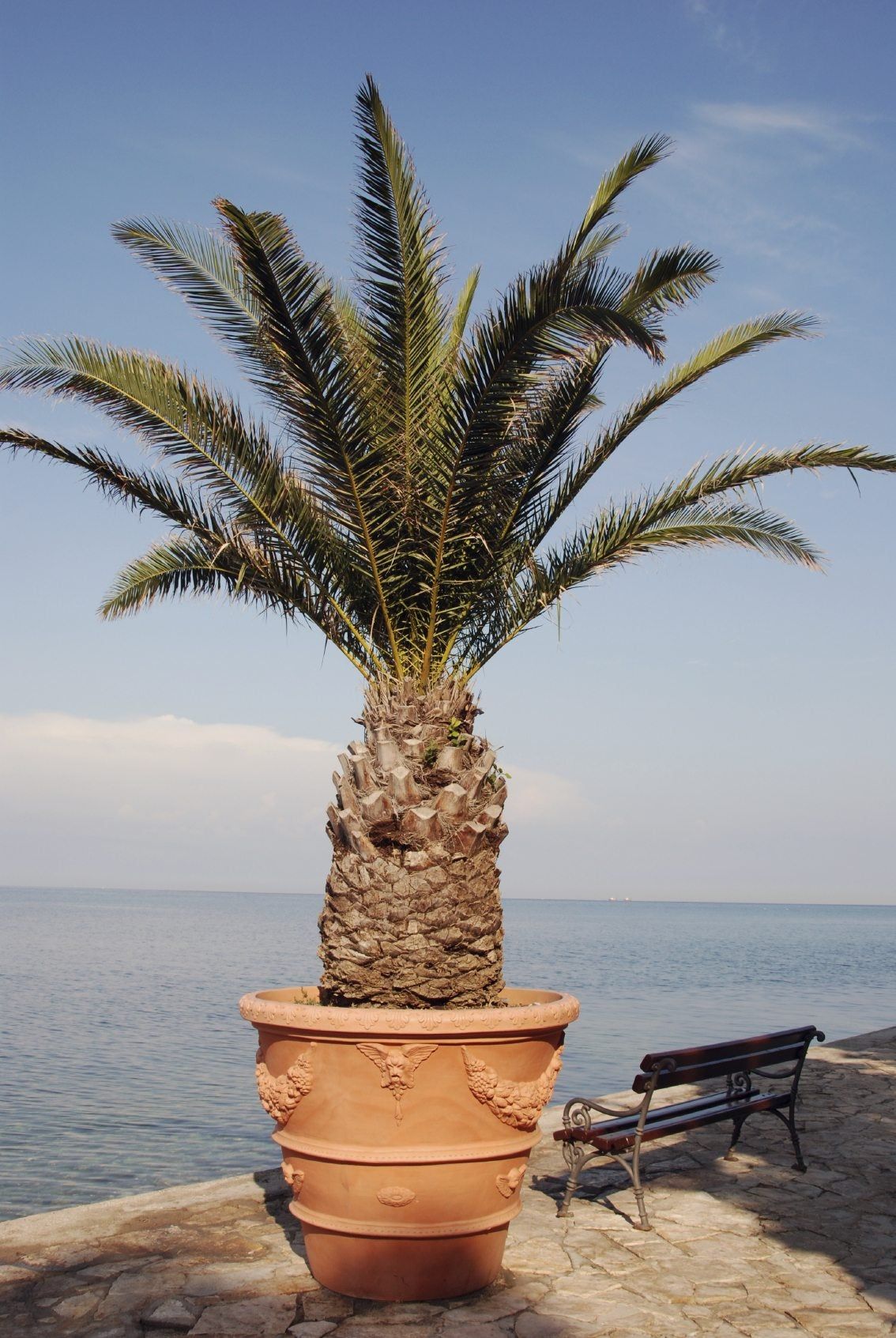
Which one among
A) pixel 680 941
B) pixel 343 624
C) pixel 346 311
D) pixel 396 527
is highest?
pixel 346 311

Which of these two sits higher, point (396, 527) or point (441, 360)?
point (441, 360)

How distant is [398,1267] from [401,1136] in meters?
0.52

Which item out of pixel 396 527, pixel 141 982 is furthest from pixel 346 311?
pixel 141 982

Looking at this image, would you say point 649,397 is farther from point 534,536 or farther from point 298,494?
point 298,494

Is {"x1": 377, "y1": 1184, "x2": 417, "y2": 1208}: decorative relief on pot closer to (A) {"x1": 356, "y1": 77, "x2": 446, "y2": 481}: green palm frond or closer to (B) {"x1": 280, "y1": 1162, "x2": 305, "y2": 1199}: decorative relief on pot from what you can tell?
(B) {"x1": 280, "y1": 1162, "x2": 305, "y2": 1199}: decorative relief on pot

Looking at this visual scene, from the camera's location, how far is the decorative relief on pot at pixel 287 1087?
14.1 feet

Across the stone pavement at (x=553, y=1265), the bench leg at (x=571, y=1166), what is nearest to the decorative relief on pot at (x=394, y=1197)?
the stone pavement at (x=553, y=1265)

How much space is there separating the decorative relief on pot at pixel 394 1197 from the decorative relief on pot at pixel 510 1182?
405 millimetres

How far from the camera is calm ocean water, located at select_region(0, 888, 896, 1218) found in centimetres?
1015

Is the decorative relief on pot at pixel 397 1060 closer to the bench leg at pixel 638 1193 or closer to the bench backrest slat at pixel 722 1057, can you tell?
the bench backrest slat at pixel 722 1057

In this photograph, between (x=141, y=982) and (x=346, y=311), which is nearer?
(x=346, y=311)

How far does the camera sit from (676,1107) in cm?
612

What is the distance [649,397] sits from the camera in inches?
243

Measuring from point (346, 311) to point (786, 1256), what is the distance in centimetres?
578
